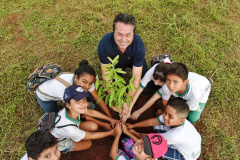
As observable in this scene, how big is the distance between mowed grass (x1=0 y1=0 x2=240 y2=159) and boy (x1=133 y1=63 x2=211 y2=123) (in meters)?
0.56

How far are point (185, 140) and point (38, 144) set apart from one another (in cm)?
184

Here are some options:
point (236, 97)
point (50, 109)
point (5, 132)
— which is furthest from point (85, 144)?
point (236, 97)

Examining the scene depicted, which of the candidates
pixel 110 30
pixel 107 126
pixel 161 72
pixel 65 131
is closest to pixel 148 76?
pixel 161 72

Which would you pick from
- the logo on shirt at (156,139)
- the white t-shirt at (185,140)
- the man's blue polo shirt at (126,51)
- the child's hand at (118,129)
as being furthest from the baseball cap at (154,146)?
the man's blue polo shirt at (126,51)

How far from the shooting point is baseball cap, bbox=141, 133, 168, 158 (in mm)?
2092

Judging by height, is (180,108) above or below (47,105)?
above

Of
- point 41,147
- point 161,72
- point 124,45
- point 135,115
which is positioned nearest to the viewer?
point 41,147

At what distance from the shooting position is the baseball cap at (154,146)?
2.09 metres

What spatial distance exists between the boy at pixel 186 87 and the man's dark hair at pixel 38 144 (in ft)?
5.27

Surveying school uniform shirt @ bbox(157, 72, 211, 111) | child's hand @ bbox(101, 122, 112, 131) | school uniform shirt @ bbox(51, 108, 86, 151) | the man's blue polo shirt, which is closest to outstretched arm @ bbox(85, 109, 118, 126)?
child's hand @ bbox(101, 122, 112, 131)

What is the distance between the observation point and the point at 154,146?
2111 millimetres

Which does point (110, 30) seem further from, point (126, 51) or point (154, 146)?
point (154, 146)

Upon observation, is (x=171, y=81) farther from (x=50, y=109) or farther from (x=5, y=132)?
(x=5, y=132)

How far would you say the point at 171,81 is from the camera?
98.7 inches
